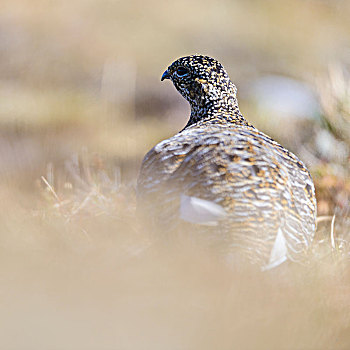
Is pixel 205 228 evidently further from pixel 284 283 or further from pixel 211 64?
pixel 211 64

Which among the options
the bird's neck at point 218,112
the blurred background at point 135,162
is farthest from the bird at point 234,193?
the bird's neck at point 218,112

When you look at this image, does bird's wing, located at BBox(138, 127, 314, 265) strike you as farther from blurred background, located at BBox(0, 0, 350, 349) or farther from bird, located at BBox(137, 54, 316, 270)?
blurred background, located at BBox(0, 0, 350, 349)

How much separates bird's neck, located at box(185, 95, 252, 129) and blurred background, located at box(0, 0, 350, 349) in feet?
2.15

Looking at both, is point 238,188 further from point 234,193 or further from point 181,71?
point 181,71

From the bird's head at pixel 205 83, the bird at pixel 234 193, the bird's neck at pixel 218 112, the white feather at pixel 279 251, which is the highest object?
the bird's head at pixel 205 83

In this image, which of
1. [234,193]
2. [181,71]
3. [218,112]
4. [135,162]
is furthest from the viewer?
[135,162]

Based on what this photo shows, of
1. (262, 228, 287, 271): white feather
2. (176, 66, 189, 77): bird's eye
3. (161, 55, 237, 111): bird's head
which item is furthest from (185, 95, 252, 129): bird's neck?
(262, 228, 287, 271): white feather

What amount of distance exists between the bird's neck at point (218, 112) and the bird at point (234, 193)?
46 cm

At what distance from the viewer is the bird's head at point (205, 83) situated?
10.6 feet

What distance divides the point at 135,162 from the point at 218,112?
1.60 m

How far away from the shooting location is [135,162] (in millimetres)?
4613

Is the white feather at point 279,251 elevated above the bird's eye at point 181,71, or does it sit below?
below

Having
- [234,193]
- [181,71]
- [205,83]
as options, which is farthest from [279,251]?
[181,71]

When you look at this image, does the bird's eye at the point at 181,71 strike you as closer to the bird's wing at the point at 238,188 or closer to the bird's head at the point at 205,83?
the bird's head at the point at 205,83
